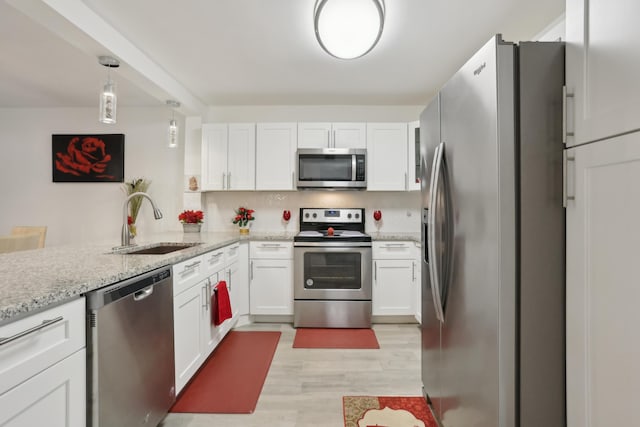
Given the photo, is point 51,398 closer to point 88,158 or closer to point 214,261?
point 214,261

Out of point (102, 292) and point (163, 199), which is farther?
point (163, 199)

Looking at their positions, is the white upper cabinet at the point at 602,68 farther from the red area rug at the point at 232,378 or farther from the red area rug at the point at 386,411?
the red area rug at the point at 232,378

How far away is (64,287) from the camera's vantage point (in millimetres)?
1131

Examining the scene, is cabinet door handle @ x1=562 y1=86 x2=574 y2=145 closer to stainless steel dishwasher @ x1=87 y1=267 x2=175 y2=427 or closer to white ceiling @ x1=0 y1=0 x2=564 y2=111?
white ceiling @ x1=0 y1=0 x2=564 y2=111

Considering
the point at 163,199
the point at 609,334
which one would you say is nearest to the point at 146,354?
the point at 609,334

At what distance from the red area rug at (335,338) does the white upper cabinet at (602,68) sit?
2.35 metres

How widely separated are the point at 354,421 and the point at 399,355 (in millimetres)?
962

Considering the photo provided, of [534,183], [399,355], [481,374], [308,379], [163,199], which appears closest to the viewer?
[534,183]

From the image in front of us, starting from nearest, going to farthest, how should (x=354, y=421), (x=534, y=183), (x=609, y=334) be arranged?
1. (x=609, y=334)
2. (x=534, y=183)
3. (x=354, y=421)

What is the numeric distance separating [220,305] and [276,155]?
172 centimetres

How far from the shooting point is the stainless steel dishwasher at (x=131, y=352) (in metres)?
1.22

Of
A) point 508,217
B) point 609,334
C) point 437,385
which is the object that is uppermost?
point 508,217

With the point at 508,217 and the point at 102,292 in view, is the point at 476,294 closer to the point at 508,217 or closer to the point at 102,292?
the point at 508,217

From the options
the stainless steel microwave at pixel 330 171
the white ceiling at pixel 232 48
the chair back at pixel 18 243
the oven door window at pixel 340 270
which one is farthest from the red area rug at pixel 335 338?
Result: the chair back at pixel 18 243
